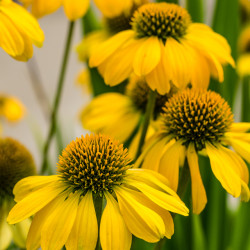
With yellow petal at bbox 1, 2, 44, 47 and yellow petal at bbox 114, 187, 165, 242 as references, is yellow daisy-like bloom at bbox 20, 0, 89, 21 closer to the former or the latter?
yellow petal at bbox 1, 2, 44, 47

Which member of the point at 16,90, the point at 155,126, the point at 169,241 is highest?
the point at 155,126

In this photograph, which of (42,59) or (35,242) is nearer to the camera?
(35,242)

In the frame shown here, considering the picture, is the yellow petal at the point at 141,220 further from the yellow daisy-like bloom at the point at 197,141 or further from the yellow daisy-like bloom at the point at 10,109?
the yellow daisy-like bloom at the point at 10,109

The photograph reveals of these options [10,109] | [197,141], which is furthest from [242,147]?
[10,109]

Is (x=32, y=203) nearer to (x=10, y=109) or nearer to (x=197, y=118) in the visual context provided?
(x=197, y=118)

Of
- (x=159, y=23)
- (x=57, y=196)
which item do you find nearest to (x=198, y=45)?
(x=159, y=23)

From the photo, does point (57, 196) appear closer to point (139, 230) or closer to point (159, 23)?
point (139, 230)
